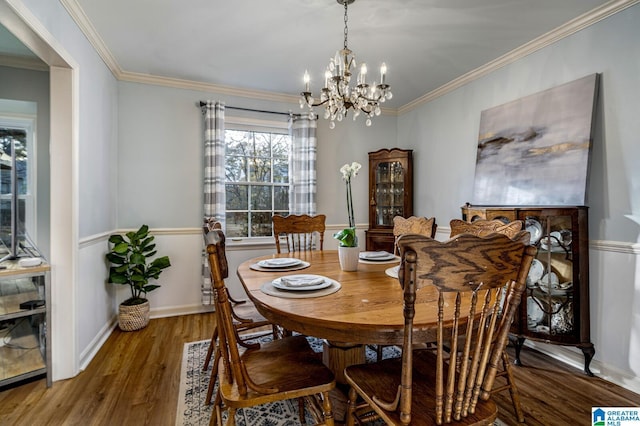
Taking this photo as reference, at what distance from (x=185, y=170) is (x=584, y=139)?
11.9 ft

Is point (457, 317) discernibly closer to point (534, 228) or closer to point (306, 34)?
point (534, 228)

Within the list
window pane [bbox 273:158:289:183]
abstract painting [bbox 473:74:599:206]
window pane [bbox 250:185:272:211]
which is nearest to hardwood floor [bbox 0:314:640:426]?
abstract painting [bbox 473:74:599:206]

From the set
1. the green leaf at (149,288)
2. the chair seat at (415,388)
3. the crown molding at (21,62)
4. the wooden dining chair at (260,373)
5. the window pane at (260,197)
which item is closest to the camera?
the chair seat at (415,388)

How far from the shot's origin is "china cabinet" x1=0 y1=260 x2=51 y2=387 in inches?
79.0

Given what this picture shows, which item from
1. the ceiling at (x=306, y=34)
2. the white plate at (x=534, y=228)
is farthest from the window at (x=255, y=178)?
the white plate at (x=534, y=228)

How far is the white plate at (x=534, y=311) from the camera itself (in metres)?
2.34

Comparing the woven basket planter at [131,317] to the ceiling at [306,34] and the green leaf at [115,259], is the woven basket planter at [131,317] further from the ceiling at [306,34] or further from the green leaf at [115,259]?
the ceiling at [306,34]

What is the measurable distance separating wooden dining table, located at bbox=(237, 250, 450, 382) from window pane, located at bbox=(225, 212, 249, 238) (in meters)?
Answer: 2.04

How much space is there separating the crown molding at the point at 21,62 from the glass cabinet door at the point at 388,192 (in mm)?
3660

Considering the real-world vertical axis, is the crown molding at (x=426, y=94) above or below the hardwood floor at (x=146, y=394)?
above

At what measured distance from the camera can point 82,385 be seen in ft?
6.81

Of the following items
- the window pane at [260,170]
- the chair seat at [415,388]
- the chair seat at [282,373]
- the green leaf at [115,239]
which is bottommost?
the chair seat at [282,373]

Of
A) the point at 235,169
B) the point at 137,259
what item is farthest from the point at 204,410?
the point at 235,169

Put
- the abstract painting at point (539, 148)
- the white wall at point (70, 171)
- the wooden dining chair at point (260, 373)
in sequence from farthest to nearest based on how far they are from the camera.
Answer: the abstract painting at point (539, 148)
the white wall at point (70, 171)
the wooden dining chair at point (260, 373)
